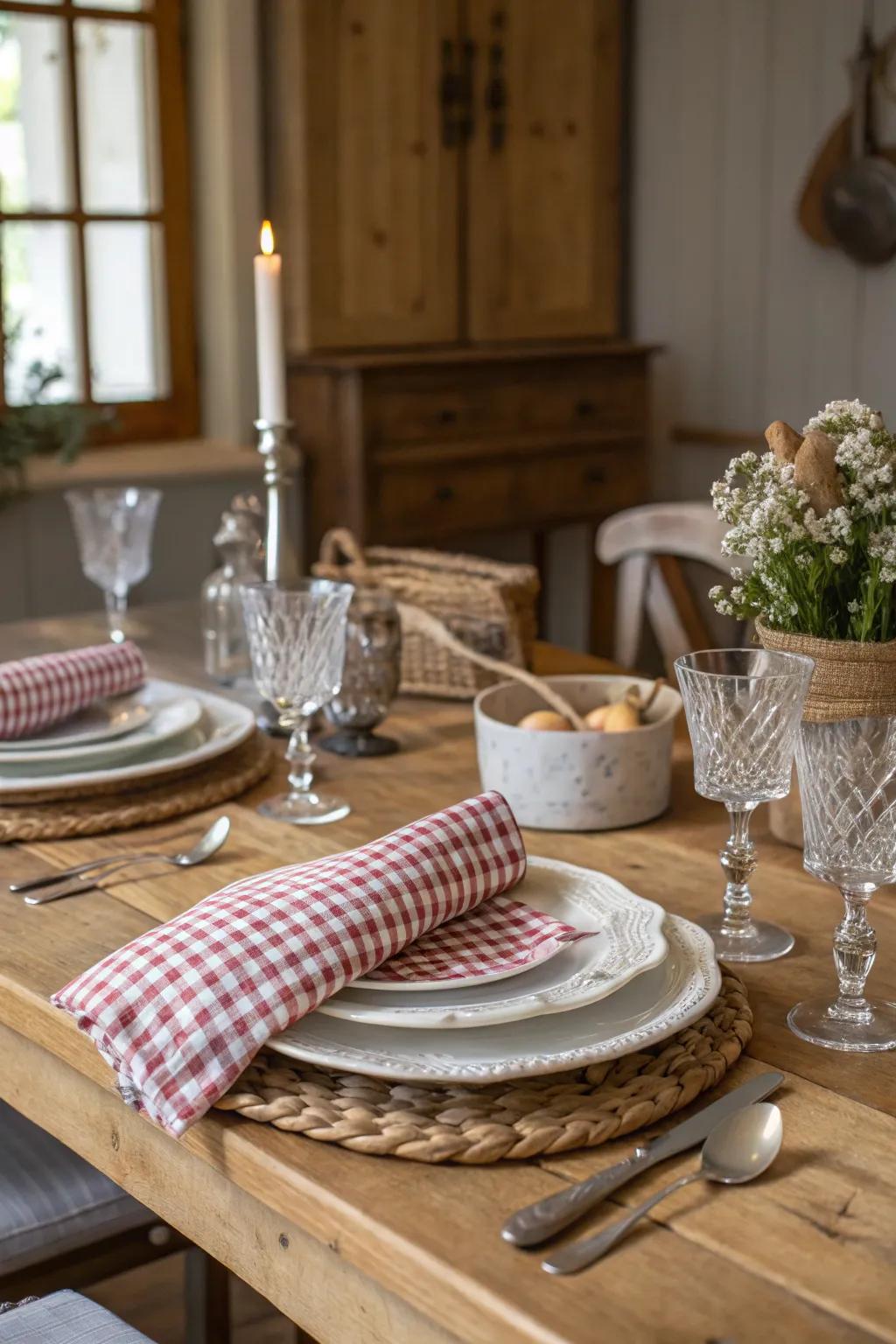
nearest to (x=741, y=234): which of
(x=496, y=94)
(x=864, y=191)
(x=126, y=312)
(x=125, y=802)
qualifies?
(x=864, y=191)

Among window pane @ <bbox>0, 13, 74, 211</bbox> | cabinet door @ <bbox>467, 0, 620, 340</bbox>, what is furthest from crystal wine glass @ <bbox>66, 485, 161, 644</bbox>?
cabinet door @ <bbox>467, 0, 620, 340</bbox>

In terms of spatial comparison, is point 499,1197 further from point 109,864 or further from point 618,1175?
point 109,864

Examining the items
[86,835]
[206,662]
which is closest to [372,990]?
[86,835]

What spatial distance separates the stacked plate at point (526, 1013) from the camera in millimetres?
768

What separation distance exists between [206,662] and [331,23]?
2.05 m

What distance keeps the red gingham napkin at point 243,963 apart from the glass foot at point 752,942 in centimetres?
18

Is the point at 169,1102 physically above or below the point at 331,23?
below

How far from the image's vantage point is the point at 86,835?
4.00 feet

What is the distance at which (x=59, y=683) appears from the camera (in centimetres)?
135

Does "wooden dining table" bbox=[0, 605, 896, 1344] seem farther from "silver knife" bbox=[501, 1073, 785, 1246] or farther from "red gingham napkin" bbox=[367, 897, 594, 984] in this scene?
"red gingham napkin" bbox=[367, 897, 594, 984]

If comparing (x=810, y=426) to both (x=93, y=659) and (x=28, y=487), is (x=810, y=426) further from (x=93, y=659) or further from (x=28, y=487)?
(x=28, y=487)

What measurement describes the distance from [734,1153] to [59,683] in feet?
2.68

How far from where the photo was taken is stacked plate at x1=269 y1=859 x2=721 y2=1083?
30.2 inches

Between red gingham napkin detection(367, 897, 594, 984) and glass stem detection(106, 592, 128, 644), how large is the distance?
3.45ft
